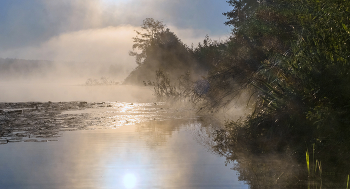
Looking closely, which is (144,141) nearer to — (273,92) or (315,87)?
(273,92)

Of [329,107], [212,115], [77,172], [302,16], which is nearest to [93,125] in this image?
[212,115]

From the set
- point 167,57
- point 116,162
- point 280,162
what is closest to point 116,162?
point 116,162

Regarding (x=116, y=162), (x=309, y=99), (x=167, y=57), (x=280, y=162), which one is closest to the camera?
(x=309, y=99)

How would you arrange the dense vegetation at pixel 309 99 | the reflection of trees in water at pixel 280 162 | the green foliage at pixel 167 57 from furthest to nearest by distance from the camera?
the green foliage at pixel 167 57, the dense vegetation at pixel 309 99, the reflection of trees in water at pixel 280 162

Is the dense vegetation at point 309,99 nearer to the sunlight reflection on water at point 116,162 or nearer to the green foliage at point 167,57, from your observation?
the sunlight reflection on water at point 116,162

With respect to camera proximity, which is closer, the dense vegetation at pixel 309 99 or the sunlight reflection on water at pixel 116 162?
the sunlight reflection on water at pixel 116 162

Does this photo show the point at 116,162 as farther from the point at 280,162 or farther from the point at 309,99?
the point at 309,99

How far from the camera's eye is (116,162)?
8.16m

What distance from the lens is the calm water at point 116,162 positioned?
6762mm

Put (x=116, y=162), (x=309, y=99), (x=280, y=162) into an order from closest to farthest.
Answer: (x=309, y=99) → (x=280, y=162) → (x=116, y=162)

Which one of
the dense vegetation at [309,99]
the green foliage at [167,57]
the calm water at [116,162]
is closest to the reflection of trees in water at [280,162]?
the dense vegetation at [309,99]

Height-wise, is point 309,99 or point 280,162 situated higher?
point 309,99

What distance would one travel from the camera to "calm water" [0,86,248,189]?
6.76 metres

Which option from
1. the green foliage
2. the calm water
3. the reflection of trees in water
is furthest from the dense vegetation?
the green foliage
